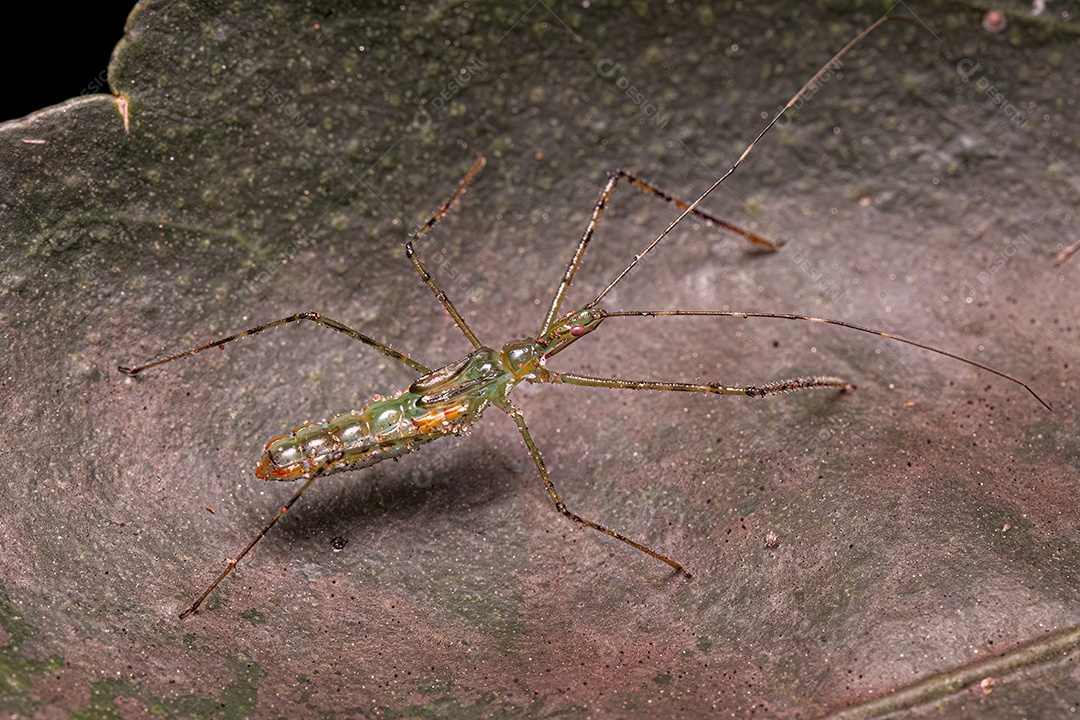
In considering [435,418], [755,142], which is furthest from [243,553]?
[755,142]

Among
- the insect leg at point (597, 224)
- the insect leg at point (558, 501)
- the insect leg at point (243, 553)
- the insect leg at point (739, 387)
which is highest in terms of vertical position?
the insect leg at point (597, 224)

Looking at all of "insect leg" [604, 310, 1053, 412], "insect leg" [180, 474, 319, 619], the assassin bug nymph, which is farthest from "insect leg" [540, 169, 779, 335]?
"insect leg" [180, 474, 319, 619]

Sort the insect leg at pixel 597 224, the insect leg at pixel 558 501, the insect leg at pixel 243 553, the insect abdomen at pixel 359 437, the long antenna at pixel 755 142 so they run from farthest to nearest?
the insect leg at pixel 597 224 < the long antenna at pixel 755 142 < the insect abdomen at pixel 359 437 < the insect leg at pixel 558 501 < the insect leg at pixel 243 553

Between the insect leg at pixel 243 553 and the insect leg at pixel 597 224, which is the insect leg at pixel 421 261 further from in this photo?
the insect leg at pixel 243 553

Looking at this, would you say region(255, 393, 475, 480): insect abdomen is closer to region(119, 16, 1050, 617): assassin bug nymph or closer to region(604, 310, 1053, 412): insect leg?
region(119, 16, 1050, 617): assassin bug nymph

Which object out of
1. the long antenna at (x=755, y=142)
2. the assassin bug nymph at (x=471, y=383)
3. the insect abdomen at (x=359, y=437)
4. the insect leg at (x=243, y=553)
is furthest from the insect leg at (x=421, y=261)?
the insect leg at (x=243, y=553)

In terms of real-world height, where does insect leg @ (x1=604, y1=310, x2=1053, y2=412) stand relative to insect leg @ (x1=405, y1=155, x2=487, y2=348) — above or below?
below

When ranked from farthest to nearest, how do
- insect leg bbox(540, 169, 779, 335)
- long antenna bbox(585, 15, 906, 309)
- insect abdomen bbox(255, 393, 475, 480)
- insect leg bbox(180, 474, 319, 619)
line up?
insect leg bbox(540, 169, 779, 335) → long antenna bbox(585, 15, 906, 309) → insect abdomen bbox(255, 393, 475, 480) → insect leg bbox(180, 474, 319, 619)

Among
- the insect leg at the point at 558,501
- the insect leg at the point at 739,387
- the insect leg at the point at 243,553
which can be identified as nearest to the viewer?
the insect leg at the point at 243,553

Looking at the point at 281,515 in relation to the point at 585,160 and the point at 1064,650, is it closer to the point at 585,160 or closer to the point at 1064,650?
the point at 585,160
